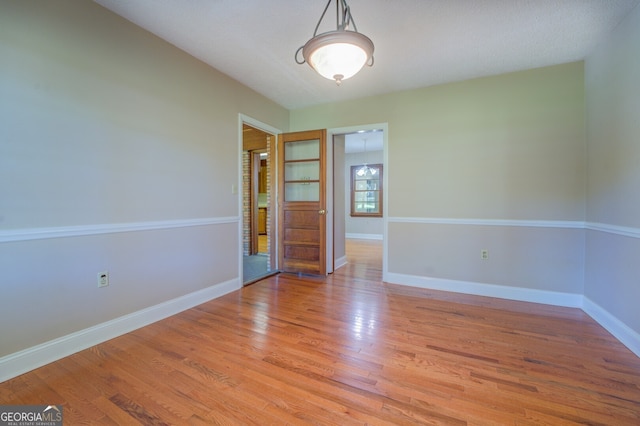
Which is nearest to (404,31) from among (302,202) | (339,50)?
(339,50)

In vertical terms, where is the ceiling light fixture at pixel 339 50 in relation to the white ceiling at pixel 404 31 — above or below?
below

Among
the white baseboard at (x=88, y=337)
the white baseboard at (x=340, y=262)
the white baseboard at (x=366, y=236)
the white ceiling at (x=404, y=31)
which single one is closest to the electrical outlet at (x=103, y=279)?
the white baseboard at (x=88, y=337)

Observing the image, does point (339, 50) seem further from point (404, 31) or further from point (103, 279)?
point (103, 279)

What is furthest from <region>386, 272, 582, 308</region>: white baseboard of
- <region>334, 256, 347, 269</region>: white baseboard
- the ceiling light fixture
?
the ceiling light fixture

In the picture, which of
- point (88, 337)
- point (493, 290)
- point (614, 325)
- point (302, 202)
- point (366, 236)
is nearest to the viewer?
point (88, 337)

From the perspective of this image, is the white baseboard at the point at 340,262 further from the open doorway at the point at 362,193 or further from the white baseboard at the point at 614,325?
the white baseboard at the point at 614,325

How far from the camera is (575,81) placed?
2764 mm

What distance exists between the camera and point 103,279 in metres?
2.08

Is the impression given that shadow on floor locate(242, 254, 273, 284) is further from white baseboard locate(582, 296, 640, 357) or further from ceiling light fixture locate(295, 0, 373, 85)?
white baseboard locate(582, 296, 640, 357)

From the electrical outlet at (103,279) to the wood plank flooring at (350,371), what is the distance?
44 centimetres

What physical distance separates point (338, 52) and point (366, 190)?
6574 millimetres

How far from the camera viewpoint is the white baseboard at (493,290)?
2.83 meters

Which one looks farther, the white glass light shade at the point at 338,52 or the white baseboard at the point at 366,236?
the white baseboard at the point at 366,236

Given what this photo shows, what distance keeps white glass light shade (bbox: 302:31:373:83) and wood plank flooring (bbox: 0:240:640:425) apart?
1944mm
